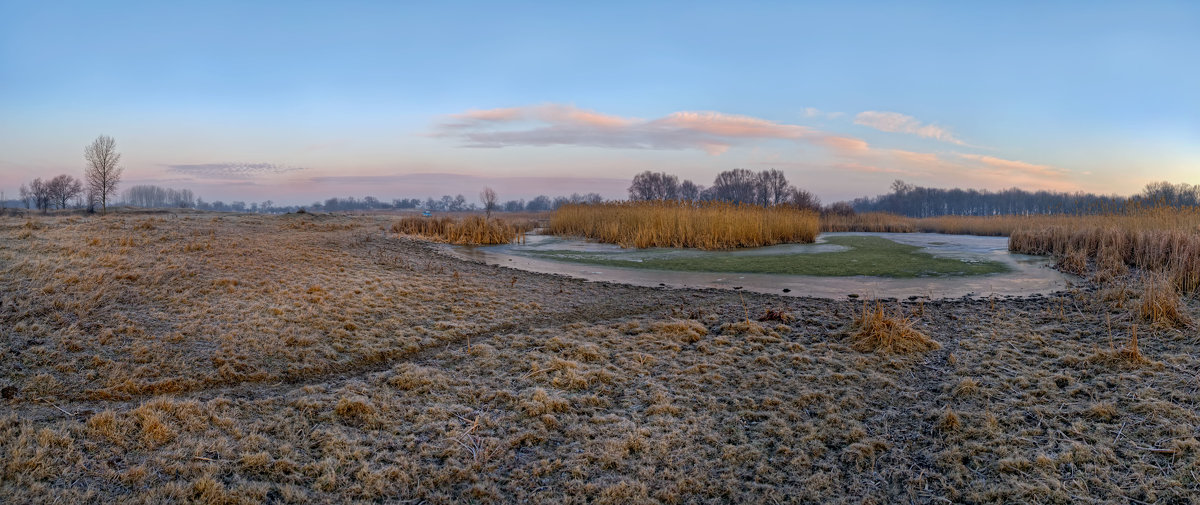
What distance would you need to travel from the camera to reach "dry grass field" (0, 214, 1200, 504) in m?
2.71

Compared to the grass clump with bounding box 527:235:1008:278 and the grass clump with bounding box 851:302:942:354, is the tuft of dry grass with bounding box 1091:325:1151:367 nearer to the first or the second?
the grass clump with bounding box 851:302:942:354

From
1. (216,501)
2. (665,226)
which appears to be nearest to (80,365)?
(216,501)

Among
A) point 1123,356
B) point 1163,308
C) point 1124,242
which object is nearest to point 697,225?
point 1124,242

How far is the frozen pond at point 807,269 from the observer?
27.5 feet

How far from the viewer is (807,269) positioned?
10.5 meters

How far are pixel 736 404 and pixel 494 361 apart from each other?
74.2 inches

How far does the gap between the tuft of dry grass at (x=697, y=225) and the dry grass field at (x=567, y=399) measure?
984 cm

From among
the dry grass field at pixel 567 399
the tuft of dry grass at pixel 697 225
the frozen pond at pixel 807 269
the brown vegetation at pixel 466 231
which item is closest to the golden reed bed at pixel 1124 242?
the frozen pond at pixel 807 269

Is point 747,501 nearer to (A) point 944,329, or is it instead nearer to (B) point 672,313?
(B) point 672,313

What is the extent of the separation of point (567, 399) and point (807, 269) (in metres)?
7.98

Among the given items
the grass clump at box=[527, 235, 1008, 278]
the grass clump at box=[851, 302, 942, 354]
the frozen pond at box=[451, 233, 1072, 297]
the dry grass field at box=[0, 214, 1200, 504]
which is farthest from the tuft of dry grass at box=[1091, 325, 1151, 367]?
the grass clump at box=[527, 235, 1008, 278]

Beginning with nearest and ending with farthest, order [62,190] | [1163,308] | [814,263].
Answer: [1163,308]
[814,263]
[62,190]

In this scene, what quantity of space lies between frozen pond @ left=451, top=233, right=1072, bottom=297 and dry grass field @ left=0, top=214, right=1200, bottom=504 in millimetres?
1918

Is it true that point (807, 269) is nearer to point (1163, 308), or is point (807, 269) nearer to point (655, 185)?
point (1163, 308)
